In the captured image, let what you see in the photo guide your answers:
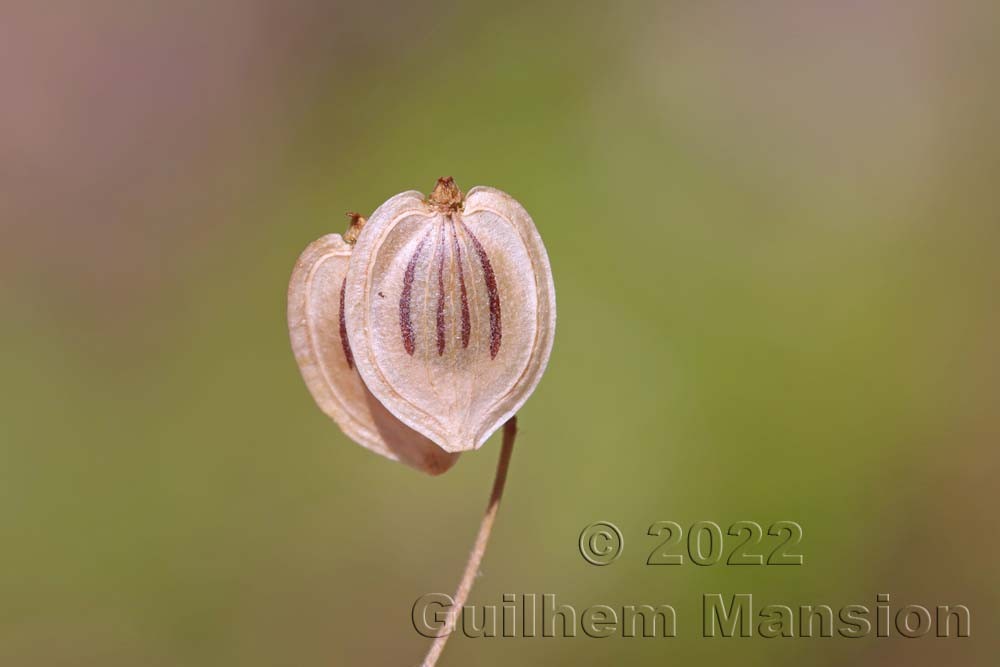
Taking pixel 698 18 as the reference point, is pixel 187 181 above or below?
below

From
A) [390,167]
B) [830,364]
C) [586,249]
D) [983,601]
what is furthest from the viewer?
[390,167]

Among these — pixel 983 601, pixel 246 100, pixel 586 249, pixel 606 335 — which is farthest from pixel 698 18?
pixel 983 601

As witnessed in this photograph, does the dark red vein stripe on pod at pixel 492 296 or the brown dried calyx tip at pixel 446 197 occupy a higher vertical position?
the brown dried calyx tip at pixel 446 197

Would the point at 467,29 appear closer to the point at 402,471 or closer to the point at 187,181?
the point at 187,181

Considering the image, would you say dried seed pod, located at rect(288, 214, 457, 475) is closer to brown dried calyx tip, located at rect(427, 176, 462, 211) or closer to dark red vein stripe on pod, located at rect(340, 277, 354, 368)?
dark red vein stripe on pod, located at rect(340, 277, 354, 368)

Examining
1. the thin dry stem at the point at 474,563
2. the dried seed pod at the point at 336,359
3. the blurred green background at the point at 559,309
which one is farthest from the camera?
the blurred green background at the point at 559,309

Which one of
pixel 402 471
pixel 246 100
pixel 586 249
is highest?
pixel 246 100

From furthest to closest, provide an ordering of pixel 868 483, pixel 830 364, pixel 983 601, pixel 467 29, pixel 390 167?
pixel 467 29 < pixel 390 167 < pixel 830 364 < pixel 868 483 < pixel 983 601

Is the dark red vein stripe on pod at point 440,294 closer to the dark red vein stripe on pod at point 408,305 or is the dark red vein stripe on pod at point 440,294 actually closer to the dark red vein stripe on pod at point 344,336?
the dark red vein stripe on pod at point 408,305

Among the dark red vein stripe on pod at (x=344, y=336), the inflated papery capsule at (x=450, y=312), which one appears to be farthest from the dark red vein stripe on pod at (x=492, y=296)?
the dark red vein stripe on pod at (x=344, y=336)
